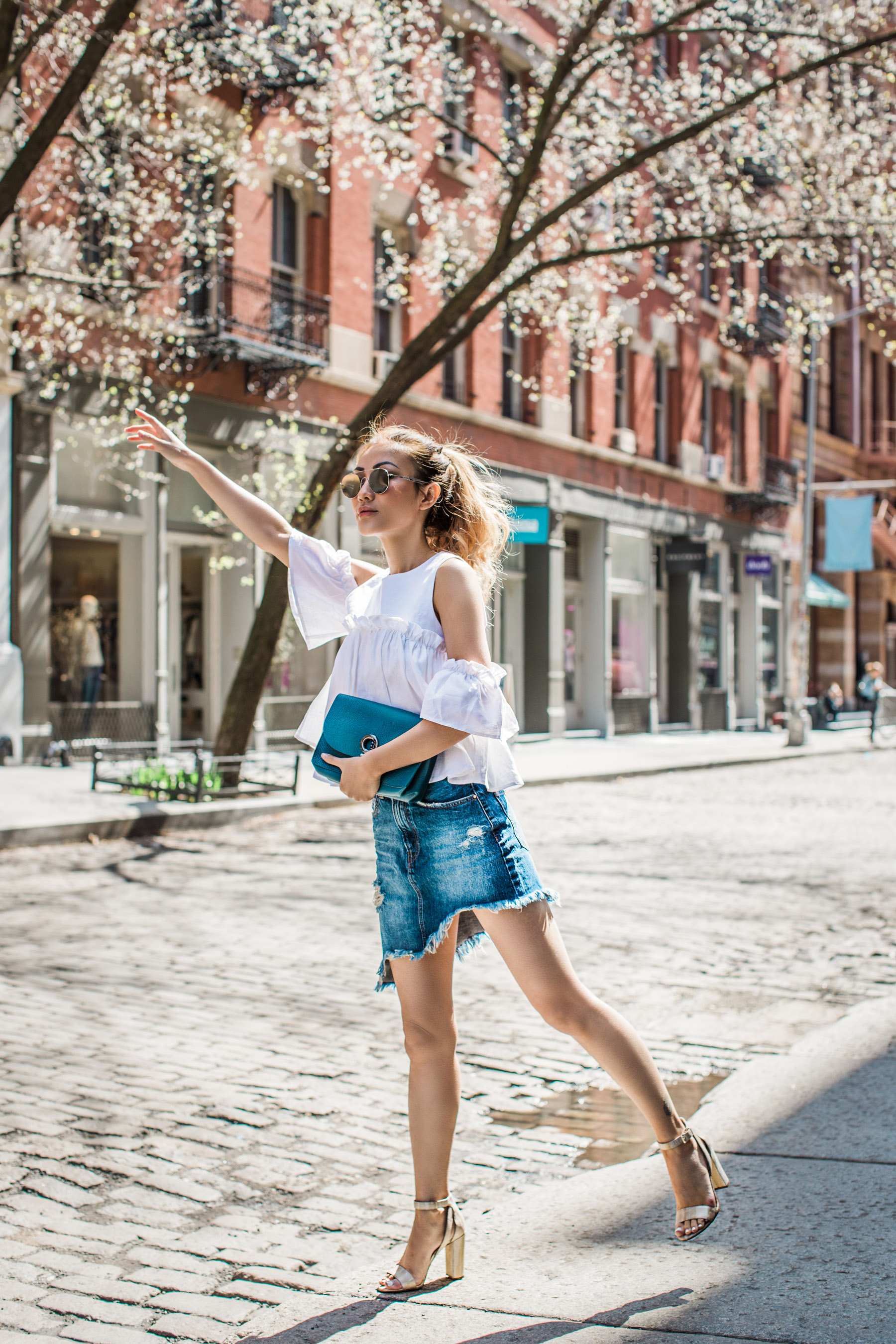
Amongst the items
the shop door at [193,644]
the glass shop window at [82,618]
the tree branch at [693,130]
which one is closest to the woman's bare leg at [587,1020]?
the tree branch at [693,130]

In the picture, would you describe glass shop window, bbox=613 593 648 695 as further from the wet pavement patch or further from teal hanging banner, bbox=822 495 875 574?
the wet pavement patch

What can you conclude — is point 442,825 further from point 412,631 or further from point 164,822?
point 164,822

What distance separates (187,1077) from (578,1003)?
7.35 ft

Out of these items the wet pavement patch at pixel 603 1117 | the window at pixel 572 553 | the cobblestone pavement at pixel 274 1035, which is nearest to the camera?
the cobblestone pavement at pixel 274 1035

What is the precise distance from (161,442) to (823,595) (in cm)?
3508

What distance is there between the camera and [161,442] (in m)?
3.38

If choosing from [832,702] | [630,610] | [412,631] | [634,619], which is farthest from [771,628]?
[412,631]

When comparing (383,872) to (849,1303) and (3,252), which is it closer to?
(849,1303)

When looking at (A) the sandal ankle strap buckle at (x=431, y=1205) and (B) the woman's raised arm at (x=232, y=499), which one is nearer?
(A) the sandal ankle strap buckle at (x=431, y=1205)

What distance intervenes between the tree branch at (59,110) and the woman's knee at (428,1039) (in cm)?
838

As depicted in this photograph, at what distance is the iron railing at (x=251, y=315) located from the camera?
1745cm

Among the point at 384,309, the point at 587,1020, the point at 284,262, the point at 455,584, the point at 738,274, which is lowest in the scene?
the point at 587,1020

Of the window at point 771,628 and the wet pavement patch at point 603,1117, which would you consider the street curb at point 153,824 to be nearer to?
the wet pavement patch at point 603,1117

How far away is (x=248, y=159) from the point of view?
1873cm
